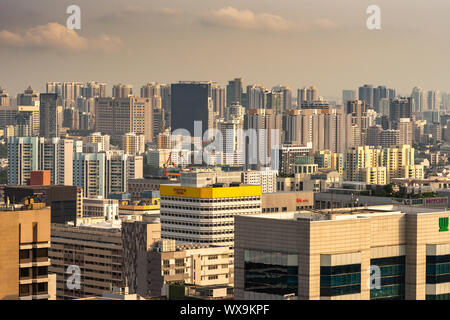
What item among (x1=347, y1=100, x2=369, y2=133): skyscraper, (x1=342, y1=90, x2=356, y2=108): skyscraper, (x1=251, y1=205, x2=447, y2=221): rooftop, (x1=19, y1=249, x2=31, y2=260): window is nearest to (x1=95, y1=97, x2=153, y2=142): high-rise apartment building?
(x1=342, y1=90, x2=356, y2=108): skyscraper

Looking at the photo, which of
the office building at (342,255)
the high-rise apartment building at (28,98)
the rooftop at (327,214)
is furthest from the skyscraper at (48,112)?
the office building at (342,255)

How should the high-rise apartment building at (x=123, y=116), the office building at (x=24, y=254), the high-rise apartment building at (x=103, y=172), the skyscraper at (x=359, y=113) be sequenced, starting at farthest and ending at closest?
the high-rise apartment building at (x=123, y=116) → the skyscraper at (x=359, y=113) → the high-rise apartment building at (x=103, y=172) → the office building at (x=24, y=254)

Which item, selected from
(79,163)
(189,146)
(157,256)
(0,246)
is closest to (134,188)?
(79,163)

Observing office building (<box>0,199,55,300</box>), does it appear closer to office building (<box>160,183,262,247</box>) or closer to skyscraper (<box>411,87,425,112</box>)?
office building (<box>160,183,262,247</box>)

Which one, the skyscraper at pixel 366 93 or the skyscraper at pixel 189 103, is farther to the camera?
the skyscraper at pixel 366 93

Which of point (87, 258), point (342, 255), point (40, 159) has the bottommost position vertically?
point (87, 258)

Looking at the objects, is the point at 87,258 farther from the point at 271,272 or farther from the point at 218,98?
the point at 218,98

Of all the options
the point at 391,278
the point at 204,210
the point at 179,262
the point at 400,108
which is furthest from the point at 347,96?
the point at 391,278

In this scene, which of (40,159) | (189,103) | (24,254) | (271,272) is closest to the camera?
(271,272)

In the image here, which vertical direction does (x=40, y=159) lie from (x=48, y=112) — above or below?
below

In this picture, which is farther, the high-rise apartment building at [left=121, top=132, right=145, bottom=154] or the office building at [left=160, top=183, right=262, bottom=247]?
the high-rise apartment building at [left=121, top=132, right=145, bottom=154]

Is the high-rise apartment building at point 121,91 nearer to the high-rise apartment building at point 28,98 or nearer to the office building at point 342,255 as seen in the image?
the high-rise apartment building at point 28,98
